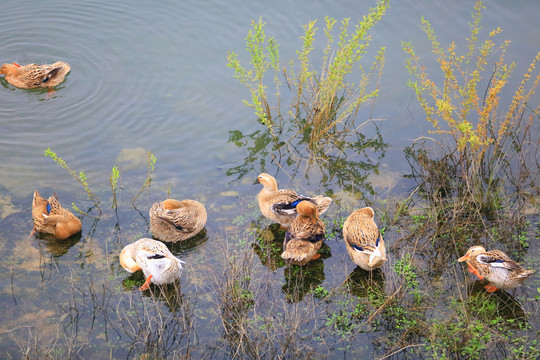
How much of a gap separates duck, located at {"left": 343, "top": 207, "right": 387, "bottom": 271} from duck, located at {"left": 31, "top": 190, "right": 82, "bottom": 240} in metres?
3.84

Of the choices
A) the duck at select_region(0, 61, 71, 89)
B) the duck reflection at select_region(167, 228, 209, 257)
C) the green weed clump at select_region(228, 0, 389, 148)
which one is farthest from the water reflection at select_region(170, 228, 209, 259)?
the duck at select_region(0, 61, 71, 89)

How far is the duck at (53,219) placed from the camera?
26.4 ft

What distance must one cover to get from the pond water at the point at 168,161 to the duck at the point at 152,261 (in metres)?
0.23

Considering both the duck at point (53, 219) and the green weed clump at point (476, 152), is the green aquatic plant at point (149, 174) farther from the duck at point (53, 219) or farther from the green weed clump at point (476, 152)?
the green weed clump at point (476, 152)

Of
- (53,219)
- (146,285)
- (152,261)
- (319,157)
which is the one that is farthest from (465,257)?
(53,219)

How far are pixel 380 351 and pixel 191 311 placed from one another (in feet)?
7.56

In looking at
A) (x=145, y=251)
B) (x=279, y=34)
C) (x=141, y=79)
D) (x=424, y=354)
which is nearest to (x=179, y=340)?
(x=145, y=251)

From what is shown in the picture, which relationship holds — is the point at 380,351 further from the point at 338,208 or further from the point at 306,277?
the point at 338,208

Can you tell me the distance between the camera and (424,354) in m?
6.62

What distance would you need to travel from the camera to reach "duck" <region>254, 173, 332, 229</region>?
8469mm

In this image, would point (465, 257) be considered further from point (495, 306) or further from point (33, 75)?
point (33, 75)

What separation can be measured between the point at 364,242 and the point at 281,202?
1.47 metres

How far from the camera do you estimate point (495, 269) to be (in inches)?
287

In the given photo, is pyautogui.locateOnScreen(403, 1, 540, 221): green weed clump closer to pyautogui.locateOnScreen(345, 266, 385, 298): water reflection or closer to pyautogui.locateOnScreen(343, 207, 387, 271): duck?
pyautogui.locateOnScreen(343, 207, 387, 271): duck
